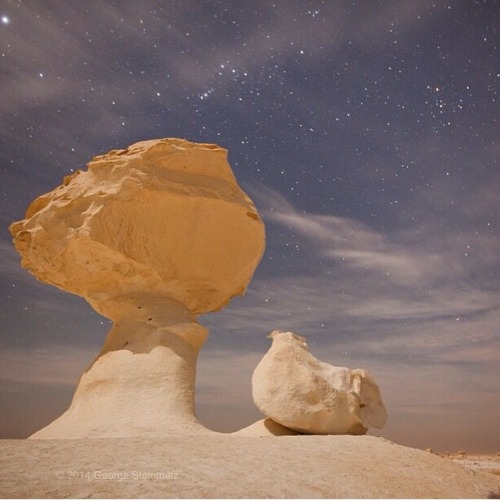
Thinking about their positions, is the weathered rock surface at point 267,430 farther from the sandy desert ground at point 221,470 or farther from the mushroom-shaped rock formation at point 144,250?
the sandy desert ground at point 221,470

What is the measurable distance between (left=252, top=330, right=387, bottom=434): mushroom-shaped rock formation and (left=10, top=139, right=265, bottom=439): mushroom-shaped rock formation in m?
1.43

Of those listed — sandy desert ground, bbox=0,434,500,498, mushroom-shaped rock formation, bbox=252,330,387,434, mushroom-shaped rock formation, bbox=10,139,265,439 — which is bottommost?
sandy desert ground, bbox=0,434,500,498

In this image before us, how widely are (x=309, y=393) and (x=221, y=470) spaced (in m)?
4.07

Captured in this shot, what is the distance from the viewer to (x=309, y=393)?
26.3ft

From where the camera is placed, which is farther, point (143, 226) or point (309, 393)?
point (143, 226)

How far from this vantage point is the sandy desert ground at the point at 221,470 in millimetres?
3574

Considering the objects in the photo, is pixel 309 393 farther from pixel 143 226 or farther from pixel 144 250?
pixel 143 226

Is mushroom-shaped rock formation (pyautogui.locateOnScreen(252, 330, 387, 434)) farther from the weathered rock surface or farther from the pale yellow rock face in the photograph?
the pale yellow rock face

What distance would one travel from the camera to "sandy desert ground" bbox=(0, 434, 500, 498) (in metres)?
3.57

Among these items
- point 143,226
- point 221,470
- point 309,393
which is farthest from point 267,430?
point 143,226

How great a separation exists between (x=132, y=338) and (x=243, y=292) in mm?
2928

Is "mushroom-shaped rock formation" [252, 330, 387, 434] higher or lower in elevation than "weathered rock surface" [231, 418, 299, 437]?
higher

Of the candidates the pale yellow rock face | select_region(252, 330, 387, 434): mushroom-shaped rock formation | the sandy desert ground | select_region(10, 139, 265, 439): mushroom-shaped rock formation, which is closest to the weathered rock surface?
select_region(252, 330, 387, 434): mushroom-shaped rock formation

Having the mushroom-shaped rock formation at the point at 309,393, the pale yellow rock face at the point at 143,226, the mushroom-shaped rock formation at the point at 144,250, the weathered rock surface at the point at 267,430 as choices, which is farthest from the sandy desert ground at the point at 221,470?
the pale yellow rock face at the point at 143,226
